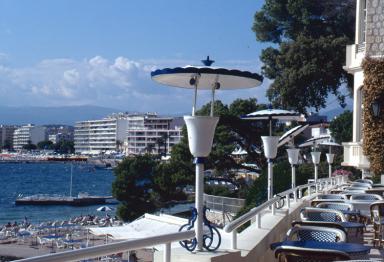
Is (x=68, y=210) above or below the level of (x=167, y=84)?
below

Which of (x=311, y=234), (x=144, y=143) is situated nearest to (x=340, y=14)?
(x=311, y=234)

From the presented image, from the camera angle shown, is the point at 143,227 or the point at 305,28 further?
the point at 305,28

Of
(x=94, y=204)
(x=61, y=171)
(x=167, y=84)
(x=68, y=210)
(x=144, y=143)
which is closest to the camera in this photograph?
(x=167, y=84)

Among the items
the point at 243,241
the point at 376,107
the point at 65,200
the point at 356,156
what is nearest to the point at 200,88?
the point at 243,241

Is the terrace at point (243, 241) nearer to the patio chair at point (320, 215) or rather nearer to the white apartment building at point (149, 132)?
Result: the patio chair at point (320, 215)

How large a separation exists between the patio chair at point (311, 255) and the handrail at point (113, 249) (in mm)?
791

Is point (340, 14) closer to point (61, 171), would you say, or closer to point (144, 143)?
point (61, 171)

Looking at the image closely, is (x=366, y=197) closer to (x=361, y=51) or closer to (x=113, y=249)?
(x=113, y=249)

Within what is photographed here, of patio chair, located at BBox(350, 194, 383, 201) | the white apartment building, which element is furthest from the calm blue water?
patio chair, located at BBox(350, 194, 383, 201)

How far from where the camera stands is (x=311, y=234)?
6.70 m

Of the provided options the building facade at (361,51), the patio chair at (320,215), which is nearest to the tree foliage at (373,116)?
the building facade at (361,51)

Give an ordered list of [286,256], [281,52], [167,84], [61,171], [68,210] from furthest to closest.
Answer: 1. [61,171]
2. [68,210]
3. [281,52]
4. [167,84]
5. [286,256]

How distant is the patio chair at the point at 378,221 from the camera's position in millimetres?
8968

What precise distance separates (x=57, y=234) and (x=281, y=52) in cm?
2342
